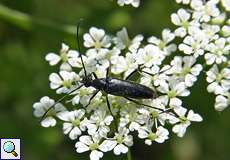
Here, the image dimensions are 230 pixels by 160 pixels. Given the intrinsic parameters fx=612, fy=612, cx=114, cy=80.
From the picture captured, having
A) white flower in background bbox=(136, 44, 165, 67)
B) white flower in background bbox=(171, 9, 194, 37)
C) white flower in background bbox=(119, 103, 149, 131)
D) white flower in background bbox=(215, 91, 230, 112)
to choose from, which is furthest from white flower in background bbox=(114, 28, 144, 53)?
white flower in background bbox=(215, 91, 230, 112)

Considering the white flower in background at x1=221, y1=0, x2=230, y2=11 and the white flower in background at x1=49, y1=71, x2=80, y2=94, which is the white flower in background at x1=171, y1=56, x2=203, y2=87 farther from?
the white flower in background at x1=49, y1=71, x2=80, y2=94

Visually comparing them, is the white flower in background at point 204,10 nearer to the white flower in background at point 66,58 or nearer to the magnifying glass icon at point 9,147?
the white flower in background at point 66,58

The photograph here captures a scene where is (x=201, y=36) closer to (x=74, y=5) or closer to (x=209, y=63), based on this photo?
(x=209, y=63)

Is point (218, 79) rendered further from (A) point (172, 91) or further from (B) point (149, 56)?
(B) point (149, 56)

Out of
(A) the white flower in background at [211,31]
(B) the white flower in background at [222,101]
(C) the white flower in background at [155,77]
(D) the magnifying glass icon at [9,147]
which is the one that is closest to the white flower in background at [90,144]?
(C) the white flower in background at [155,77]

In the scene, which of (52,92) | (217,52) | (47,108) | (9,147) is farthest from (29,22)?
(217,52)

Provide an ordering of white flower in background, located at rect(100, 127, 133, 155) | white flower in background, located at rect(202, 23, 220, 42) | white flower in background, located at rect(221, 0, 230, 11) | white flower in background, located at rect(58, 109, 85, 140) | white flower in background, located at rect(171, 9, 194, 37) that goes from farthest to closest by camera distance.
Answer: white flower in background, located at rect(221, 0, 230, 11) → white flower in background, located at rect(171, 9, 194, 37) → white flower in background, located at rect(202, 23, 220, 42) → white flower in background, located at rect(58, 109, 85, 140) → white flower in background, located at rect(100, 127, 133, 155)

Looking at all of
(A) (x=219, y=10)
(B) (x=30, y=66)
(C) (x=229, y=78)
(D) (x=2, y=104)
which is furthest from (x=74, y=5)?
(C) (x=229, y=78)

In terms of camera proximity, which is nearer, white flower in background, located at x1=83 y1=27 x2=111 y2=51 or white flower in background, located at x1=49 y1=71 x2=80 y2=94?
white flower in background, located at x1=49 y1=71 x2=80 y2=94

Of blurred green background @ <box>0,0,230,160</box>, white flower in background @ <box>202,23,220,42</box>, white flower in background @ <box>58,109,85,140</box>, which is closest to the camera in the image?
white flower in background @ <box>58,109,85,140</box>
